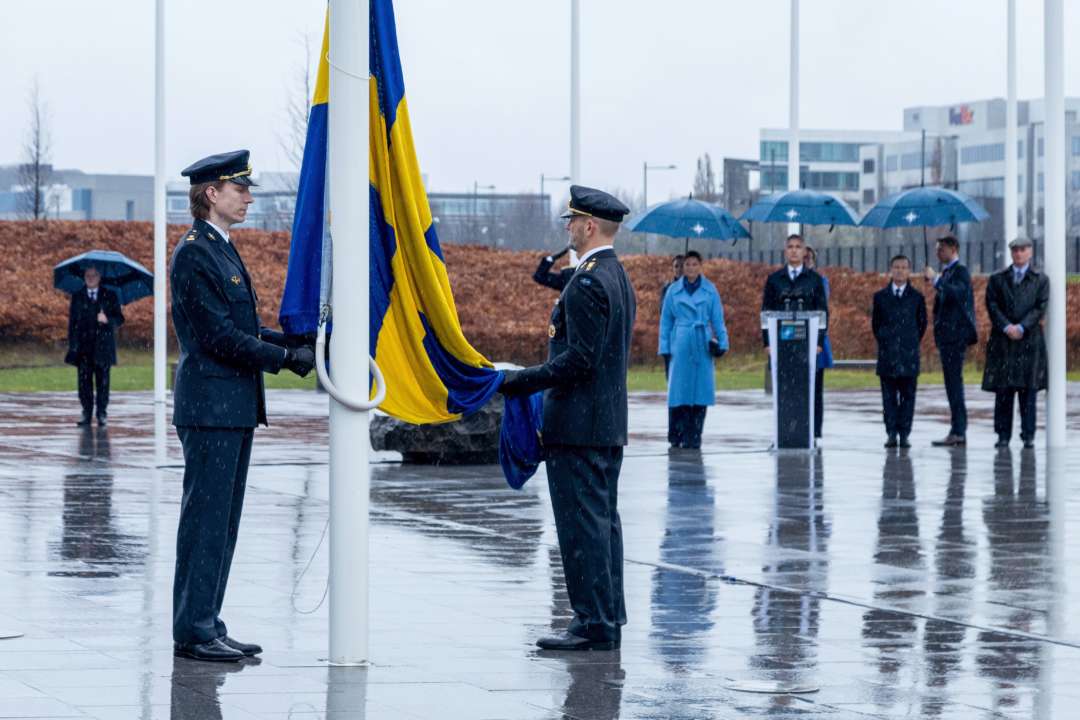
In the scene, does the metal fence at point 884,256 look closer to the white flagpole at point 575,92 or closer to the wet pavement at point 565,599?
the white flagpole at point 575,92

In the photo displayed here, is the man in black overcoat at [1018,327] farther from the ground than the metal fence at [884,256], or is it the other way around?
the metal fence at [884,256]

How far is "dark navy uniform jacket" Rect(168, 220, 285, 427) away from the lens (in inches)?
306

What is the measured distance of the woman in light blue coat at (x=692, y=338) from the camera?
1892 cm

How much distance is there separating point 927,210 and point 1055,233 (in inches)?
143

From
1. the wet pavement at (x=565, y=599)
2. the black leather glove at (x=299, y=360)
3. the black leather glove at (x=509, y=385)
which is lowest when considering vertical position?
the wet pavement at (x=565, y=599)

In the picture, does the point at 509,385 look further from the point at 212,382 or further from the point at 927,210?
the point at 927,210

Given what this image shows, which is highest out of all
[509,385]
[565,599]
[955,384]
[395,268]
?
[395,268]

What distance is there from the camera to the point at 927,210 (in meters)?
22.8

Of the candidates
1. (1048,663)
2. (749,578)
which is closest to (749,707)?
(1048,663)

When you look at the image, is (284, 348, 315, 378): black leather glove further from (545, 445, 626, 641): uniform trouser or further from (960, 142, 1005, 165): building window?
(960, 142, 1005, 165): building window

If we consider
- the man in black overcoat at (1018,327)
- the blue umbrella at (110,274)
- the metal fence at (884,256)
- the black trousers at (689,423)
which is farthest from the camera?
the metal fence at (884,256)

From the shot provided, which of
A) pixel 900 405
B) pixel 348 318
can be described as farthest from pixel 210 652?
pixel 900 405

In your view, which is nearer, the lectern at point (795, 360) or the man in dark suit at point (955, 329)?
the lectern at point (795, 360)

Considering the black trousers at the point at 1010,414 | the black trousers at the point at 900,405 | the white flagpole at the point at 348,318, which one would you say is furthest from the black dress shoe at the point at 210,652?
the black trousers at the point at 1010,414
